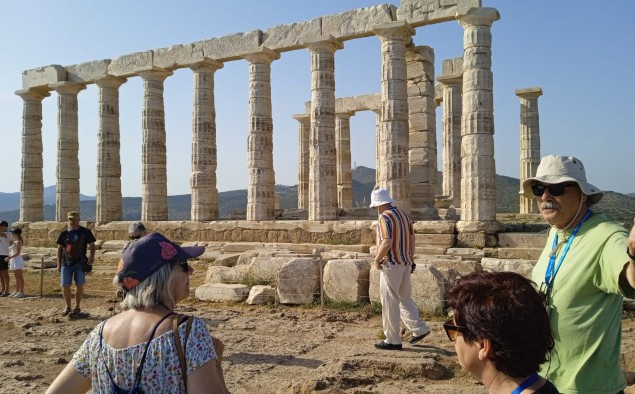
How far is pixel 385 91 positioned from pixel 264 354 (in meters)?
12.0

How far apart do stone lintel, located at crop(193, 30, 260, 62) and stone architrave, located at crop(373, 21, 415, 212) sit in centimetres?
485

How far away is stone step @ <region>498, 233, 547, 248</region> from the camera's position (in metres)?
14.4

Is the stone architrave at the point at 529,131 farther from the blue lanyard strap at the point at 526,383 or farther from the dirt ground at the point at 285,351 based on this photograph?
the blue lanyard strap at the point at 526,383

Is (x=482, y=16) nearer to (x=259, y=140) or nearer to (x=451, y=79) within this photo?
(x=451, y=79)

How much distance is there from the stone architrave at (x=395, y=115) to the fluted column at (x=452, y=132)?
6.08 metres

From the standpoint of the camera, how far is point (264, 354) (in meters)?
7.18

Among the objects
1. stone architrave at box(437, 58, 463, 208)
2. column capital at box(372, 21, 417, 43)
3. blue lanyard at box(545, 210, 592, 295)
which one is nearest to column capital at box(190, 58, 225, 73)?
column capital at box(372, 21, 417, 43)

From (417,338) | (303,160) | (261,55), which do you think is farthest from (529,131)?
(417,338)

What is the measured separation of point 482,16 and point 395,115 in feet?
12.5

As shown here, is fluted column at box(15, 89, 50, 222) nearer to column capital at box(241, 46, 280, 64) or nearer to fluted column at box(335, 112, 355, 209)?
column capital at box(241, 46, 280, 64)

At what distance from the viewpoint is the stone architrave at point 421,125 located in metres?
19.7

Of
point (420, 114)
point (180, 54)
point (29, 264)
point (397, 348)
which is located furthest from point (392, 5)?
point (29, 264)

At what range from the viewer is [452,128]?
924 inches

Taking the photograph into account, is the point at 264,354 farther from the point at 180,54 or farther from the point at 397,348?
the point at 180,54
